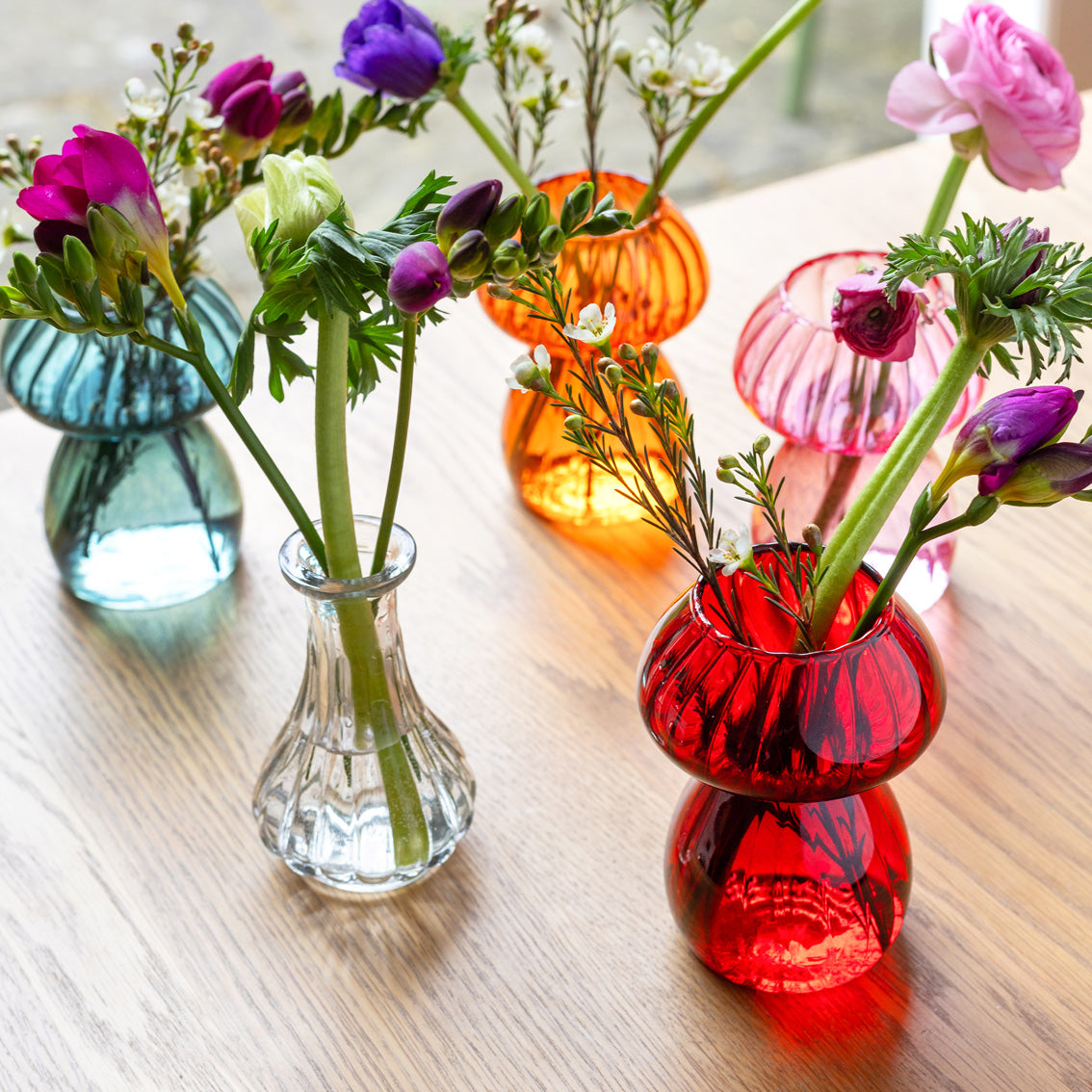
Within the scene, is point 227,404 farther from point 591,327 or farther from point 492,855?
point 492,855

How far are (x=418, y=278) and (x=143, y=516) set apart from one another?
0.40 meters

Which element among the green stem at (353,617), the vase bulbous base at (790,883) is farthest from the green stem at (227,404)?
the vase bulbous base at (790,883)

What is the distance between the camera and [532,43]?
807 millimetres

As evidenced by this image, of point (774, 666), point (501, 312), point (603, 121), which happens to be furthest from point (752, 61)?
point (603, 121)

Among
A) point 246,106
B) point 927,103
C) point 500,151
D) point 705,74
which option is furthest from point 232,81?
→ point 927,103

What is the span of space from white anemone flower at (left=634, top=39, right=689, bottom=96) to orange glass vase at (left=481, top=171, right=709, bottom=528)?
71 mm

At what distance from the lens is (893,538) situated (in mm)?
784

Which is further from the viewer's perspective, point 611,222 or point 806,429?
point 806,429

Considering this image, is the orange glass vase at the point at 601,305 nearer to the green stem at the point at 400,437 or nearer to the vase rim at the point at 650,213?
the vase rim at the point at 650,213

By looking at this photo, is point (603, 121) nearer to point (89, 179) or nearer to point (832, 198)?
point (832, 198)

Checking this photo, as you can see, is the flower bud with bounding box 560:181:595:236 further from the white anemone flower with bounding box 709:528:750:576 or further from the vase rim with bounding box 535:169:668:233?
the vase rim with bounding box 535:169:668:233

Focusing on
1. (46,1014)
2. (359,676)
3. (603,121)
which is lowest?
(603,121)

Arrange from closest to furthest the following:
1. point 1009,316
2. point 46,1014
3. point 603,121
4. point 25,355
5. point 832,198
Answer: point 1009,316 < point 46,1014 < point 25,355 < point 832,198 < point 603,121

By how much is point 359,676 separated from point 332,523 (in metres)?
0.08
